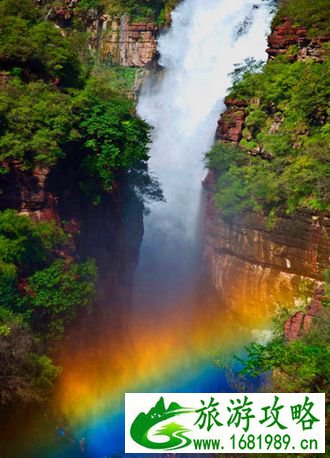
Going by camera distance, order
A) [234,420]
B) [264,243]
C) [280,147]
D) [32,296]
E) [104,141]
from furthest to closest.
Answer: [280,147] < [264,243] < [104,141] < [32,296] < [234,420]

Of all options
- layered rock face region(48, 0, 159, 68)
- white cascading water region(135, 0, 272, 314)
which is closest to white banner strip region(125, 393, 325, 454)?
white cascading water region(135, 0, 272, 314)

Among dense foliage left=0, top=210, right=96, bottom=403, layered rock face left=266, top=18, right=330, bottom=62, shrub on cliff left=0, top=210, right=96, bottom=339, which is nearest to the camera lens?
dense foliage left=0, top=210, right=96, bottom=403

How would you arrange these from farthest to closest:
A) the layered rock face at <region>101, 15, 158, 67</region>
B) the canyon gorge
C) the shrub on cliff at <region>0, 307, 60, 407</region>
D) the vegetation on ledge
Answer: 1. the layered rock face at <region>101, 15, 158, 67</region>
2. the vegetation on ledge
3. the canyon gorge
4. the shrub on cliff at <region>0, 307, 60, 407</region>

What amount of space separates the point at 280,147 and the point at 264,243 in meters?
3.48

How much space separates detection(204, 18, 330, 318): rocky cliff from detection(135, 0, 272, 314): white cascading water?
154 inches

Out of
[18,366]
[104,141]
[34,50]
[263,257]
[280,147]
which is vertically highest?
[34,50]

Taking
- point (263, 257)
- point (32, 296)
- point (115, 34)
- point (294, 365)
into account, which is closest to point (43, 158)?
point (32, 296)

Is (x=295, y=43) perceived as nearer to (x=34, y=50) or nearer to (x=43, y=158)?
(x=34, y=50)

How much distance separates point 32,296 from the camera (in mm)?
19766

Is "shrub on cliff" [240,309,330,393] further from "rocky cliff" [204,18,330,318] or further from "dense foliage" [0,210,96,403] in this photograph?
"rocky cliff" [204,18,330,318]

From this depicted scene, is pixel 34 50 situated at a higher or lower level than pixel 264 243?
higher

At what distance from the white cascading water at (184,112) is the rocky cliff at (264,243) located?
12.8 feet

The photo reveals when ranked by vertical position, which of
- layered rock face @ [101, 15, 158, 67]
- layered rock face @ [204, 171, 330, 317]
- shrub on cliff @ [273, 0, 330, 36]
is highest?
layered rock face @ [101, 15, 158, 67]

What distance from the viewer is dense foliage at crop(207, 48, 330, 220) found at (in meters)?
24.4
